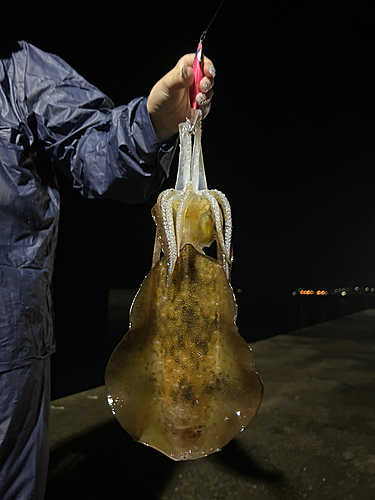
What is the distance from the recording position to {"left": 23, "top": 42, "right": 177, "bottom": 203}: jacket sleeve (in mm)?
1574

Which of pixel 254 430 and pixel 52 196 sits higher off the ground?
pixel 52 196

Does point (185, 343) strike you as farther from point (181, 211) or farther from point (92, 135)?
point (92, 135)

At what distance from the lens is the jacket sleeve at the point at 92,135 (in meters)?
1.57

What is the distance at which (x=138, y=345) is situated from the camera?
1189 millimetres

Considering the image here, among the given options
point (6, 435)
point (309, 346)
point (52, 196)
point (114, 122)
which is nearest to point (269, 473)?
point (6, 435)

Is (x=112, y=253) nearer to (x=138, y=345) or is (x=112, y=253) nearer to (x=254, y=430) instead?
(x=254, y=430)

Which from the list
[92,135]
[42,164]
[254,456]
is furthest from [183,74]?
[254,456]

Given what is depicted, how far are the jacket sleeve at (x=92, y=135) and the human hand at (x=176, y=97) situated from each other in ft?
0.16

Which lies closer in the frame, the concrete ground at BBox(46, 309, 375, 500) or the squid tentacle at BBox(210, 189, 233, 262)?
the squid tentacle at BBox(210, 189, 233, 262)

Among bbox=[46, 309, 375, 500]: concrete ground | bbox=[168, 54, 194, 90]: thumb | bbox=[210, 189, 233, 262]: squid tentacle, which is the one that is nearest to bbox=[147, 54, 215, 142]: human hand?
bbox=[168, 54, 194, 90]: thumb

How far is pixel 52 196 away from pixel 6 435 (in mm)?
1103

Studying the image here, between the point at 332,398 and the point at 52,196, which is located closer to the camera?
the point at 52,196

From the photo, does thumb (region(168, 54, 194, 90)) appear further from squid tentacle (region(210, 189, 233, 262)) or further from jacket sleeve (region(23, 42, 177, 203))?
squid tentacle (region(210, 189, 233, 262))

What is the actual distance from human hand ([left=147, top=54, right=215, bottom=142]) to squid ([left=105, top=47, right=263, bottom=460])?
87mm
